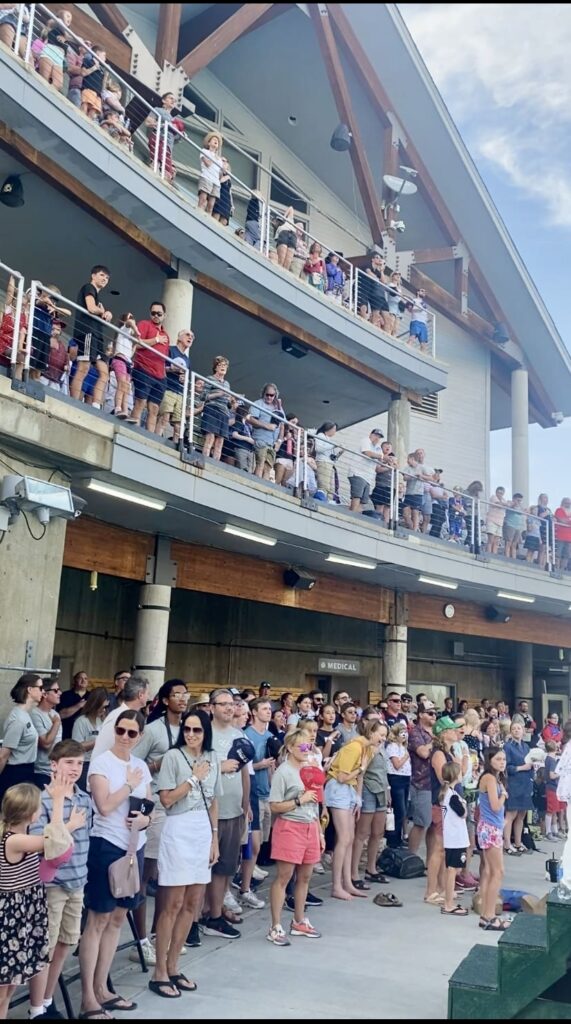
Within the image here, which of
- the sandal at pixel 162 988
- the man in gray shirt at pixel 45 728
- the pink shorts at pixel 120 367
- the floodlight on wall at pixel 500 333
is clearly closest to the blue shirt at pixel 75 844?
the sandal at pixel 162 988

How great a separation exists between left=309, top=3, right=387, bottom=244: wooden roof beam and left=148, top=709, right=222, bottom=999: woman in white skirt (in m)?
13.1

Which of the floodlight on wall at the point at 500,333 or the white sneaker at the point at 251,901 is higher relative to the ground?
the floodlight on wall at the point at 500,333

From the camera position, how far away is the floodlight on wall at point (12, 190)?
974 centimetres

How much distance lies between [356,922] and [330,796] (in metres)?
1.21

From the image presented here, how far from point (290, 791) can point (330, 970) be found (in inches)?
51.5

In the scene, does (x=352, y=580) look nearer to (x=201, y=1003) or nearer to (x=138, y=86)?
(x=138, y=86)

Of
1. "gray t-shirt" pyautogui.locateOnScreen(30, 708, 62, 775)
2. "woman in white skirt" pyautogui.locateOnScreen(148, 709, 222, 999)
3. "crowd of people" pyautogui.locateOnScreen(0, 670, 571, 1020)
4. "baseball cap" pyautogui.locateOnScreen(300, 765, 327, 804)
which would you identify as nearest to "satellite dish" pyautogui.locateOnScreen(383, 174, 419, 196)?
"crowd of people" pyautogui.locateOnScreen(0, 670, 571, 1020)

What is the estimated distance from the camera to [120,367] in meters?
9.16

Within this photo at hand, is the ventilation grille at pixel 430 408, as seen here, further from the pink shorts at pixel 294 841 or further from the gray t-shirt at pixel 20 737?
the gray t-shirt at pixel 20 737

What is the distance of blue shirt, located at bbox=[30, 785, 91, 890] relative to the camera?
15.4 feet

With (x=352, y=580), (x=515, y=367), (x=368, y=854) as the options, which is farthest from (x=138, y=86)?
(x=515, y=367)

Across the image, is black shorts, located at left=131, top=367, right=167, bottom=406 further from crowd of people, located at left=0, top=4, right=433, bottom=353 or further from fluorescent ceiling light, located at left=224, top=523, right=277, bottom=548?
crowd of people, located at left=0, top=4, right=433, bottom=353

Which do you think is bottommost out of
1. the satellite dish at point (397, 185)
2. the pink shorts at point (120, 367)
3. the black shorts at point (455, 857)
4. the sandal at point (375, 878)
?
the sandal at point (375, 878)

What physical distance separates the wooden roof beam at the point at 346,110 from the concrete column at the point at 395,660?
8.09 m
